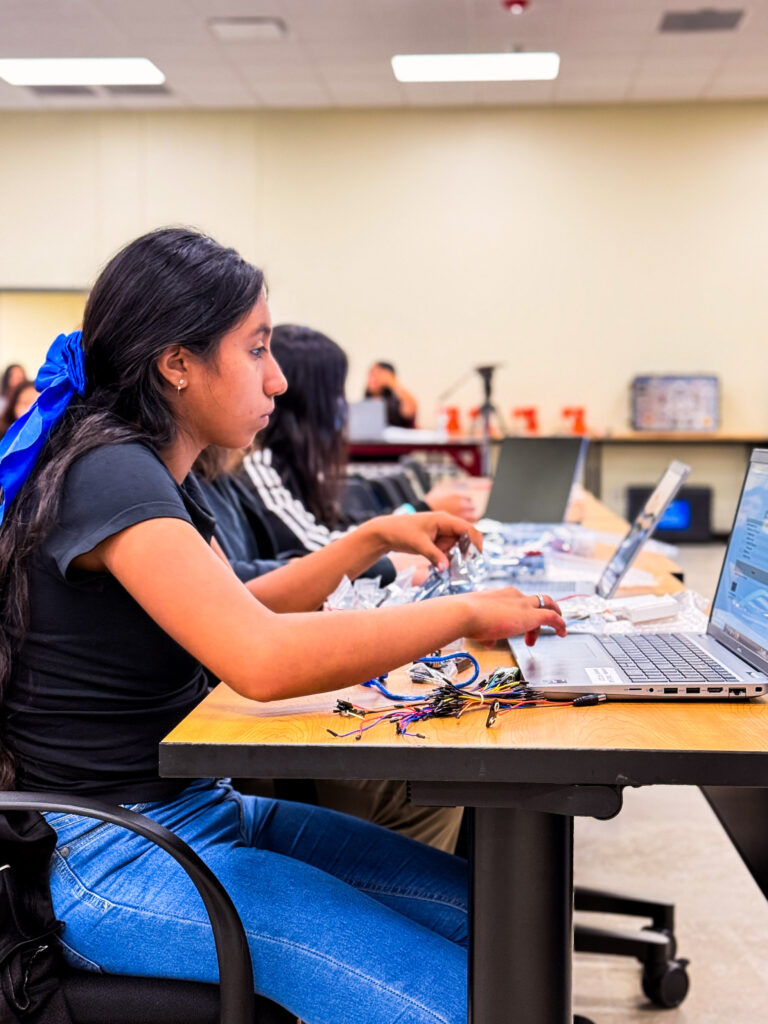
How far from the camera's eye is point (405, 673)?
4.10 feet

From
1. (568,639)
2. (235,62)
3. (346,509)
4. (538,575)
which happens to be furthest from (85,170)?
(568,639)

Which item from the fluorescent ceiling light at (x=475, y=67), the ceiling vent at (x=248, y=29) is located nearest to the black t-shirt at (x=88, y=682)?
the ceiling vent at (x=248, y=29)

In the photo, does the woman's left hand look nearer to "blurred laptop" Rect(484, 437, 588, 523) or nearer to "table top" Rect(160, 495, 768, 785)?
"table top" Rect(160, 495, 768, 785)

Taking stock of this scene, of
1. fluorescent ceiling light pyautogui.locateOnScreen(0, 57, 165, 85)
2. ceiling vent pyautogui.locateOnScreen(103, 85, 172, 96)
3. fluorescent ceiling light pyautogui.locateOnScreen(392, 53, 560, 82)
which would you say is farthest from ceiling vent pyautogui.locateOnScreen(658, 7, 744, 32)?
ceiling vent pyautogui.locateOnScreen(103, 85, 172, 96)

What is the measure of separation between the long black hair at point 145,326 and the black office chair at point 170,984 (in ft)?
0.56

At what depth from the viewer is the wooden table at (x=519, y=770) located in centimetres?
92

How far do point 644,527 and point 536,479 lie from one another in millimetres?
1273

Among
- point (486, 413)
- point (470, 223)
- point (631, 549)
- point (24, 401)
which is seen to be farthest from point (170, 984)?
point (470, 223)

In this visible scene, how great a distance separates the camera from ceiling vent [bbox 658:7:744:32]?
233 inches

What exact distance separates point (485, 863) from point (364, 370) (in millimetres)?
7461

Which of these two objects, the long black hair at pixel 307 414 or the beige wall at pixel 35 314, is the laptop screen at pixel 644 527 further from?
the beige wall at pixel 35 314

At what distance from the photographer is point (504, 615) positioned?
1.10 meters

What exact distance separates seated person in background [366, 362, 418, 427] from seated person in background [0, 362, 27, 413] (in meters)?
Result: 2.57

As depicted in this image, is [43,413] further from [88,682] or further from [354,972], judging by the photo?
[354,972]
